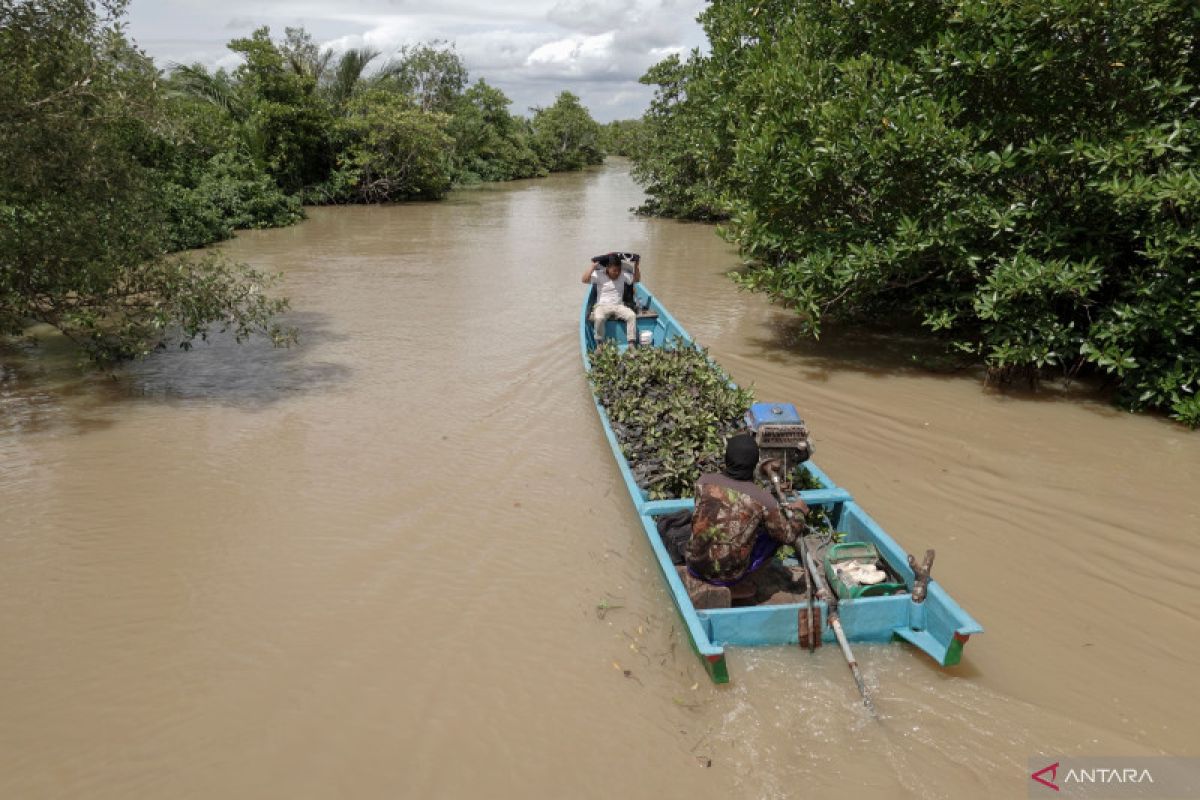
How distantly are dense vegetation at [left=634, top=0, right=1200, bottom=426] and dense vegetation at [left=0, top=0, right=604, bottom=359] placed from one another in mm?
6335

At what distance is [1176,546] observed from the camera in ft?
18.1

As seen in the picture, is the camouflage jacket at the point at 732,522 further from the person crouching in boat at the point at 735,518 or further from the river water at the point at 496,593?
the river water at the point at 496,593

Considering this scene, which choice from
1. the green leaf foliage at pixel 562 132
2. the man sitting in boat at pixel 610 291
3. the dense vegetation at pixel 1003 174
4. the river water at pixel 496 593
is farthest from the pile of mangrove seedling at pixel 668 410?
the green leaf foliage at pixel 562 132

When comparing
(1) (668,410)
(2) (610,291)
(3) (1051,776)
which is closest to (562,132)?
(2) (610,291)

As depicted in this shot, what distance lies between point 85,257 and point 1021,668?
Answer: 8.90 m

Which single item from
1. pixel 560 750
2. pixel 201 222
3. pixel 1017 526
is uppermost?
pixel 201 222

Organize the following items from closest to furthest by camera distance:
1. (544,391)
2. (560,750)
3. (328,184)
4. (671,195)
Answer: (560,750), (544,391), (671,195), (328,184)

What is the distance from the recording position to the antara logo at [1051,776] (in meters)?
3.65

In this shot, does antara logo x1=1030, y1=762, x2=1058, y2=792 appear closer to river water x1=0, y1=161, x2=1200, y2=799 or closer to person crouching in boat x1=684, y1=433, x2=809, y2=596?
river water x1=0, y1=161, x2=1200, y2=799

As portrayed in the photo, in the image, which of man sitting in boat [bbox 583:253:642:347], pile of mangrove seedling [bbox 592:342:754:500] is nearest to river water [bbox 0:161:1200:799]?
pile of mangrove seedling [bbox 592:342:754:500]

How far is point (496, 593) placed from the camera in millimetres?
5230

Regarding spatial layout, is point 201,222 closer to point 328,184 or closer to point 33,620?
point 328,184

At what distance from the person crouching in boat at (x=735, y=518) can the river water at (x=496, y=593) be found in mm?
558

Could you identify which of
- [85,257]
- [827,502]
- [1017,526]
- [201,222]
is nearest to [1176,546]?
[1017,526]
